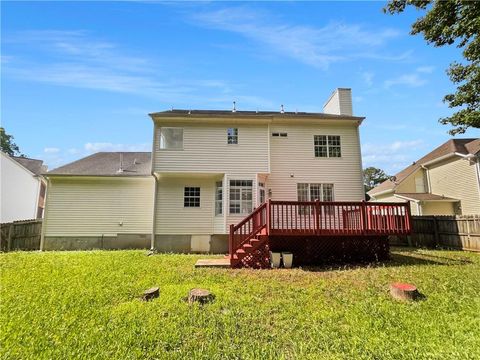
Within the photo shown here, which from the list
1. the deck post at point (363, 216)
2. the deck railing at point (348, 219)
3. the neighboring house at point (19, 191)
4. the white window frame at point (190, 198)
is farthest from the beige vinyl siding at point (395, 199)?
the neighboring house at point (19, 191)

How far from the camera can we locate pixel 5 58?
910cm

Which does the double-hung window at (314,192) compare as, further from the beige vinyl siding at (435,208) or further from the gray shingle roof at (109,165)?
the beige vinyl siding at (435,208)

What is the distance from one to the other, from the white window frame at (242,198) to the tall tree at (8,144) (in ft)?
150

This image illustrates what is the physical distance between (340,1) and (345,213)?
7.21 metres

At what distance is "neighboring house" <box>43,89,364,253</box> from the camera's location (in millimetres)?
12852

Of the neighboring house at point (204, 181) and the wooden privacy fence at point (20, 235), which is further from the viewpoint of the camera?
the wooden privacy fence at point (20, 235)

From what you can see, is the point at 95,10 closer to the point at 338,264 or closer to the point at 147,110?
the point at 147,110

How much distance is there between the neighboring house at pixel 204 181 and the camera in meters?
12.9

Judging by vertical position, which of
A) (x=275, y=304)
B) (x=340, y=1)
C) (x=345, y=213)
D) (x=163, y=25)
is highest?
(x=340, y=1)

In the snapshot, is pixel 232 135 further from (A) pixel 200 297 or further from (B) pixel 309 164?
(A) pixel 200 297

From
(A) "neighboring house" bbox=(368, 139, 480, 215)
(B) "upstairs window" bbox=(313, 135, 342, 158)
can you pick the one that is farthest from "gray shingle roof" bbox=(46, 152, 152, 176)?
(A) "neighboring house" bbox=(368, 139, 480, 215)

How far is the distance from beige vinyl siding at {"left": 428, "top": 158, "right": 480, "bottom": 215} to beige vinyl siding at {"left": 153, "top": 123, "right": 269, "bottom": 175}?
14.1 m

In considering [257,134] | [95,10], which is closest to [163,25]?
[95,10]

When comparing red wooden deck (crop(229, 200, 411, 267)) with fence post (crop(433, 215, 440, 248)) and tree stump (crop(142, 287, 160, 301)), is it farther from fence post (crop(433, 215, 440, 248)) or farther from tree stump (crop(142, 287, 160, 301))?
Result: fence post (crop(433, 215, 440, 248))
